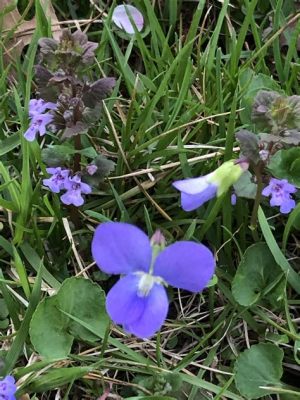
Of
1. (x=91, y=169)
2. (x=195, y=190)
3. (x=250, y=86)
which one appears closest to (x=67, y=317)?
(x=91, y=169)

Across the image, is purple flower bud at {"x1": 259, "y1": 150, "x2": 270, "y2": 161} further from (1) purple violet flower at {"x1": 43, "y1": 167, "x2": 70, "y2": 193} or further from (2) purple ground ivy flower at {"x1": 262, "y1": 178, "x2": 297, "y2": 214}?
(1) purple violet flower at {"x1": 43, "y1": 167, "x2": 70, "y2": 193}

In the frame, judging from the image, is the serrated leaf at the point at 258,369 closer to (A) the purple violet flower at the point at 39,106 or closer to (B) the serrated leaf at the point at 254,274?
(B) the serrated leaf at the point at 254,274

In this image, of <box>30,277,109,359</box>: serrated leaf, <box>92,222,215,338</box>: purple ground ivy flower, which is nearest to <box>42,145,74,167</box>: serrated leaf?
<box>30,277,109,359</box>: serrated leaf

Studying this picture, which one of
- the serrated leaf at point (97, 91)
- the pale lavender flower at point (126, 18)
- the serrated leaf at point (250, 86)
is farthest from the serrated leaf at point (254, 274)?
the pale lavender flower at point (126, 18)

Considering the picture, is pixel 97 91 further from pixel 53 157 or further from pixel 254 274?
pixel 254 274

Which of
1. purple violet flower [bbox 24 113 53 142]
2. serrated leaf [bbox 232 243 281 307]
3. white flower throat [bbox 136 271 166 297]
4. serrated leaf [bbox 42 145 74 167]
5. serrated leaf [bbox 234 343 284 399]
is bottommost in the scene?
serrated leaf [bbox 234 343 284 399]
